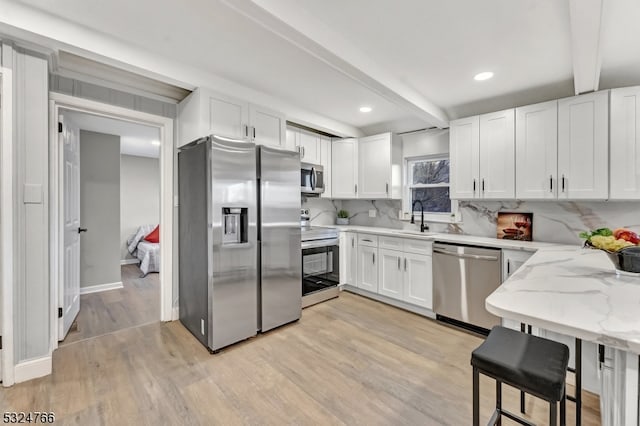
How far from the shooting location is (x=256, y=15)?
1.66 m

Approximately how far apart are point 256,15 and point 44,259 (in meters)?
2.30

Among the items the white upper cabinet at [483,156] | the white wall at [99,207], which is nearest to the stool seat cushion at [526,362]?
the white upper cabinet at [483,156]

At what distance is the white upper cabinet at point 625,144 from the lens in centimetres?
243

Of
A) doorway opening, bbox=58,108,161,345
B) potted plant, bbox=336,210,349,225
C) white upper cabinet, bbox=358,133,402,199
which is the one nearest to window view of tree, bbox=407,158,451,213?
white upper cabinet, bbox=358,133,402,199

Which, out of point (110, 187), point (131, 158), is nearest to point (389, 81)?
point (110, 187)

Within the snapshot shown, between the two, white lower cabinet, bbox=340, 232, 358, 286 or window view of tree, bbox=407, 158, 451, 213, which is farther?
white lower cabinet, bbox=340, 232, 358, 286

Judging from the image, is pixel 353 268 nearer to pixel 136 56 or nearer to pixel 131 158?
pixel 136 56

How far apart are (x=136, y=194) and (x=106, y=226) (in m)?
2.33

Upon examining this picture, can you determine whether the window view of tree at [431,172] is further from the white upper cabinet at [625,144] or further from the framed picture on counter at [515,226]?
the white upper cabinet at [625,144]

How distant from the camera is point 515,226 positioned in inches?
129

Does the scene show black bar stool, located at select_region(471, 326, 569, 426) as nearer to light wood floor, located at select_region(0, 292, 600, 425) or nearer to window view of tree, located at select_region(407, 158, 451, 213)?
light wood floor, located at select_region(0, 292, 600, 425)

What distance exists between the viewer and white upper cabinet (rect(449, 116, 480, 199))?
328 centimetres

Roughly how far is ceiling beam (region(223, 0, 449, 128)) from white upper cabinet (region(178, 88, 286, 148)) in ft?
3.85

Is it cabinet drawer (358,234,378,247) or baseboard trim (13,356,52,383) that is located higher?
cabinet drawer (358,234,378,247)
